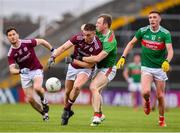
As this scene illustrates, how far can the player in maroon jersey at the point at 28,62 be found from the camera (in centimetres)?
1862

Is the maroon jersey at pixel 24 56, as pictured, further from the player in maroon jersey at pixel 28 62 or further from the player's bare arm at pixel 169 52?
the player's bare arm at pixel 169 52

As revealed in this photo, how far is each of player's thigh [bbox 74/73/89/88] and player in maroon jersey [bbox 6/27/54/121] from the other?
2.22 m

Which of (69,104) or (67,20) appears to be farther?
(67,20)

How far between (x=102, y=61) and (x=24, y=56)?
8.42 ft

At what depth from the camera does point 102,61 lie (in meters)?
17.2

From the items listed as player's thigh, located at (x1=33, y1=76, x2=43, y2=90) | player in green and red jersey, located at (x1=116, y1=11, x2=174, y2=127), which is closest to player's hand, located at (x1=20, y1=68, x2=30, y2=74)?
player's thigh, located at (x1=33, y1=76, x2=43, y2=90)

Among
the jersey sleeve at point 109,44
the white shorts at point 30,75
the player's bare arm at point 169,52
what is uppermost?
the jersey sleeve at point 109,44

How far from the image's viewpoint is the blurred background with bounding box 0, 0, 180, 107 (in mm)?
37469

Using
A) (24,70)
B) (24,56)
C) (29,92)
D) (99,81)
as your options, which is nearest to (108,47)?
(99,81)

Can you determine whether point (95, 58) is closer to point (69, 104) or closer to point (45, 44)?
point (69, 104)

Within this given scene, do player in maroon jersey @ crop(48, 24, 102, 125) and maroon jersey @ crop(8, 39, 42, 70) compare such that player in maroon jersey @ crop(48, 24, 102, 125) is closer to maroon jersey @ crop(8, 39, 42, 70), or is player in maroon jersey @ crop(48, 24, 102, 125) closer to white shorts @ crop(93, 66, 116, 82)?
white shorts @ crop(93, 66, 116, 82)

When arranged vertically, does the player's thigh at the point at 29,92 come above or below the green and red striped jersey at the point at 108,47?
below

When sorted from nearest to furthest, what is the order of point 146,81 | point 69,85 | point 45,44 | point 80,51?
point 80,51 → point 146,81 → point 69,85 → point 45,44

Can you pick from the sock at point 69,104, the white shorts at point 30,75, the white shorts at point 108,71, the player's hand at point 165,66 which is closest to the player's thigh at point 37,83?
the white shorts at point 30,75
